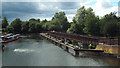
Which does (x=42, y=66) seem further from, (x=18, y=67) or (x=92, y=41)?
(x=92, y=41)

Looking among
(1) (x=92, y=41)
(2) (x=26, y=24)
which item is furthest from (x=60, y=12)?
(1) (x=92, y=41)

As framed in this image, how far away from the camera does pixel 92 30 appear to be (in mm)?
55250

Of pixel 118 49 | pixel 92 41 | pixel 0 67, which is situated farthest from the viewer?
pixel 92 41

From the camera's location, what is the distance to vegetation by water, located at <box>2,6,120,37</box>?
153 feet

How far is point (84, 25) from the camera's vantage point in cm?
6731

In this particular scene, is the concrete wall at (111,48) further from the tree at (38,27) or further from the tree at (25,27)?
the tree at (25,27)

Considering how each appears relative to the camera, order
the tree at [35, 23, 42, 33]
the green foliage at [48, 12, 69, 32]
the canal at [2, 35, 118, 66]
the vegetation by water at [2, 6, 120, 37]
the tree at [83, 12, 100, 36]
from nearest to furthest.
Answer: the canal at [2, 35, 118, 66] < the vegetation by water at [2, 6, 120, 37] < the tree at [83, 12, 100, 36] < the green foliage at [48, 12, 69, 32] < the tree at [35, 23, 42, 33]

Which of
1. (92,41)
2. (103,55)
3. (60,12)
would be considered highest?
(60,12)

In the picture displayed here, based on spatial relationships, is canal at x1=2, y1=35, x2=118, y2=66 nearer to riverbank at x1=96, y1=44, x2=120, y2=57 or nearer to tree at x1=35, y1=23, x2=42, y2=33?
riverbank at x1=96, y1=44, x2=120, y2=57

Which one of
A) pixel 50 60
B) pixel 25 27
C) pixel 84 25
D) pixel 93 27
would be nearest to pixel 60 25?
pixel 25 27

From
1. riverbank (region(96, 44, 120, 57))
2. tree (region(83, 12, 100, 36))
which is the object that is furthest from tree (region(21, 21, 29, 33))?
riverbank (region(96, 44, 120, 57))

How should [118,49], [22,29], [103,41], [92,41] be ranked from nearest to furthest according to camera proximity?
[118,49]
[103,41]
[92,41]
[22,29]

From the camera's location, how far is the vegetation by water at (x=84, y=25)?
46.7 meters

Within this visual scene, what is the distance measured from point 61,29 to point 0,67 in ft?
290
